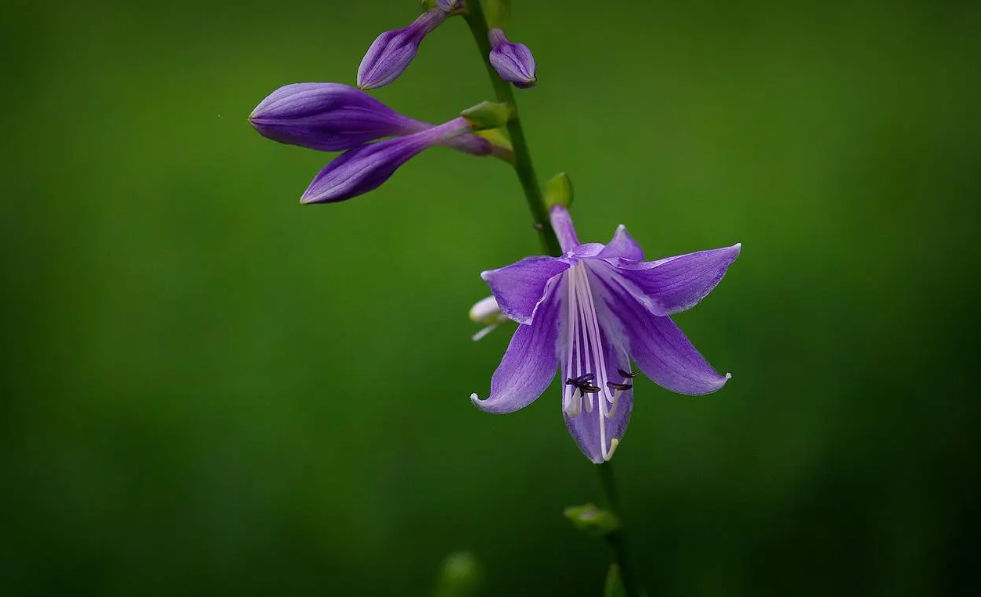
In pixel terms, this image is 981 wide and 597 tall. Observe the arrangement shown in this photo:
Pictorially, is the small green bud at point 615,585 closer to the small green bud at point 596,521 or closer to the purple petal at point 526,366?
the small green bud at point 596,521

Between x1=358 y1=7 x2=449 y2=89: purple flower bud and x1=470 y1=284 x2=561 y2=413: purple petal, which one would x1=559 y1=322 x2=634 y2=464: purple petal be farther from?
x1=358 y1=7 x2=449 y2=89: purple flower bud

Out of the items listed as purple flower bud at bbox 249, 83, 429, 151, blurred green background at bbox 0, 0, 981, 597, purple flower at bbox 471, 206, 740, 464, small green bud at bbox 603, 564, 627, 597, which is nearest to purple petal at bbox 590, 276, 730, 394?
purple flower at bbox 471, 206, 740, 464

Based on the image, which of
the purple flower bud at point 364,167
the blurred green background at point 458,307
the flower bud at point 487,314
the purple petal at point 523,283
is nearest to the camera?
the purple petal at point 523,283

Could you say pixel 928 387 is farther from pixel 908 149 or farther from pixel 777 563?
pixel 908 149

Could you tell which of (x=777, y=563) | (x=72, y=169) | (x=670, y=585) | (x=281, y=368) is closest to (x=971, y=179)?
(x=777, y=563)

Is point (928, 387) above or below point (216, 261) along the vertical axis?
below

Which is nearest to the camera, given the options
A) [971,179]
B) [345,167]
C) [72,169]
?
[345,167]

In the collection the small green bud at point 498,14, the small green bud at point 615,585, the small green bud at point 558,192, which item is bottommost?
the small green bud at point 615,585

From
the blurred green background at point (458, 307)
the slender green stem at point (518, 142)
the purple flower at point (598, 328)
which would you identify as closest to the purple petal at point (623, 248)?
the purple flower at point (598, 328)
